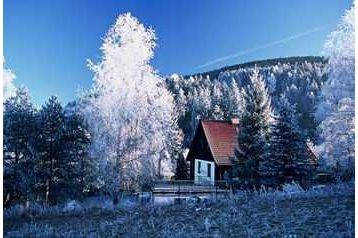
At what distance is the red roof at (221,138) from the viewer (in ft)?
40.2

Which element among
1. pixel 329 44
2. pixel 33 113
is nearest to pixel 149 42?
pixel 33 113

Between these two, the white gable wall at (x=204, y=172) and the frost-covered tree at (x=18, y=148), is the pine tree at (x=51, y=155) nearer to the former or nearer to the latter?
the frost-covered tree at (x=18, y=148)

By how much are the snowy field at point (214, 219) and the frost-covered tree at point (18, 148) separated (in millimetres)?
496

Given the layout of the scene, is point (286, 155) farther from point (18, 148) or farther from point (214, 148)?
point (214, 148)

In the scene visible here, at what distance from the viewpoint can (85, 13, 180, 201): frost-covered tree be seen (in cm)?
688

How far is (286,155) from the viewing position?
7781 mm

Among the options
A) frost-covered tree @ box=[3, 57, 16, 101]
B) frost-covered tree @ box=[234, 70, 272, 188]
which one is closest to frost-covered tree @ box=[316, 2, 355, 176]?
frost-covered tree @ box=[234, 70, 272, 188]

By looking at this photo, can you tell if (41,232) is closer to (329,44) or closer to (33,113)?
(33,113)

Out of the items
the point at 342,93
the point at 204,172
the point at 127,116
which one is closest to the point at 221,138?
the point at 204,172

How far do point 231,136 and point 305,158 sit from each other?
4.97 metres

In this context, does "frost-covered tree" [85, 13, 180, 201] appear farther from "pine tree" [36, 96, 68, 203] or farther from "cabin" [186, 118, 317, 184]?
"cabin" [186, 118, 317, 184]

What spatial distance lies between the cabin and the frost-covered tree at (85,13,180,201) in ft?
16.2

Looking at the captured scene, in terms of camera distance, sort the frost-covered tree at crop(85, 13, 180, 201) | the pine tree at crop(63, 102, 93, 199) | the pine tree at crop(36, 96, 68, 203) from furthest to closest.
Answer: the frost-covered tree at crop(85, 13, 180, 201) → the pine tree at crop(63, 102, 93, 199) → the pine tree at crop(36, 96, 68, 203)

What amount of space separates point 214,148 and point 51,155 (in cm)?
719
